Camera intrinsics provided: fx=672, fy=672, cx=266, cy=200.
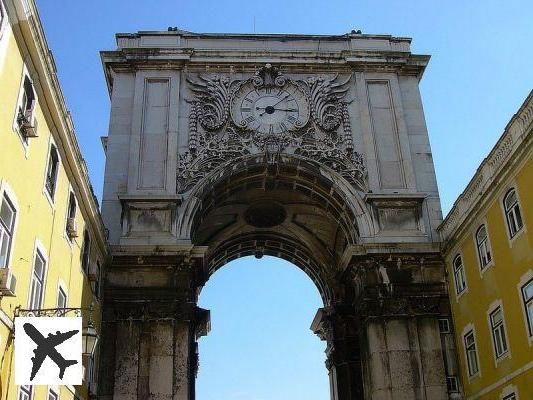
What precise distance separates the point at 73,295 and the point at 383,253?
12.0 meters

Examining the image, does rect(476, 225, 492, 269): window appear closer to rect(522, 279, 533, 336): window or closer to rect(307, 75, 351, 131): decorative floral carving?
rect(522, 279, 533, 336): window

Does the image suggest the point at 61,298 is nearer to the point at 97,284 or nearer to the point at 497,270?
the point at 97,284

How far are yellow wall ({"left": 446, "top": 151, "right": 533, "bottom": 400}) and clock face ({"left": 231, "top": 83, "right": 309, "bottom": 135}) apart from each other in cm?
916

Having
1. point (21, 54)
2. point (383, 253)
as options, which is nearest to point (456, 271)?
point (383, 253)

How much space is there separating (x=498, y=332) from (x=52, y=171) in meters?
13.9

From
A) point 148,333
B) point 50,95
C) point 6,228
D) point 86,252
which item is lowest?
point 6,228

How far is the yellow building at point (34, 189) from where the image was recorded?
1331 cm

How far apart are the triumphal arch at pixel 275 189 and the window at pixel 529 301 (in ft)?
21.9

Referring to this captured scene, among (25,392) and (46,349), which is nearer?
(46,349)

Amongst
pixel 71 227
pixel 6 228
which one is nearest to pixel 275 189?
pixel 71 227

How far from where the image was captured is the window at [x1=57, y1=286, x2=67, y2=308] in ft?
58.6

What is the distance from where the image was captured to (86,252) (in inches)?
859

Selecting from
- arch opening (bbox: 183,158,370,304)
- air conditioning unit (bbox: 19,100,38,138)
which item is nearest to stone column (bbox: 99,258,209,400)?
arch opening (bbox: 183,158,370,304)

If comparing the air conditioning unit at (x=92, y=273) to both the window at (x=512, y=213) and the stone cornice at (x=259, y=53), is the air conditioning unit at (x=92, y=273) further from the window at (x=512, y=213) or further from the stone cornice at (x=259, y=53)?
the window at (x=512, y=213)
